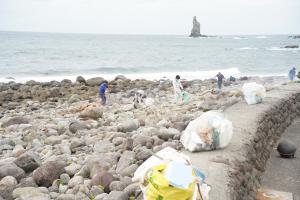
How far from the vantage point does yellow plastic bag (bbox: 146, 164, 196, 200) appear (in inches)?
126

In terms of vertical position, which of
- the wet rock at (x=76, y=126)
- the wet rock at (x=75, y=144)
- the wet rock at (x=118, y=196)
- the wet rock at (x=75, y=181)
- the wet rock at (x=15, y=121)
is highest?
the wet rock at (x=118, y=196)

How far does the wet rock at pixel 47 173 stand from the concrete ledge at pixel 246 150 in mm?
1853

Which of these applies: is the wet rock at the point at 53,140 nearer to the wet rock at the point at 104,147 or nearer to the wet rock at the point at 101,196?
the wet rock at the point at 104,147

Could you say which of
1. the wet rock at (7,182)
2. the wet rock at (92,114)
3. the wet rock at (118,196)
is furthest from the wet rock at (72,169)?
the wet rock at (92,114)

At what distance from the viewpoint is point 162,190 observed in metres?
3.22

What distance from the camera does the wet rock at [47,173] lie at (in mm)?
5180

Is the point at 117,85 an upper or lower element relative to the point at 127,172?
lower

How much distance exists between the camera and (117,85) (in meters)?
20.3

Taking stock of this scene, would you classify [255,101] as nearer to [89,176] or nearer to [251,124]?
[251,124]

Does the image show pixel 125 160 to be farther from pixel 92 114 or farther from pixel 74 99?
pixel 74 99

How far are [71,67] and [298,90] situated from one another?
26.3 meters

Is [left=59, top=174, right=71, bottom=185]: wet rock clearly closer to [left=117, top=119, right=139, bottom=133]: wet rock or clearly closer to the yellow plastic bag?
the yellow plastic bag

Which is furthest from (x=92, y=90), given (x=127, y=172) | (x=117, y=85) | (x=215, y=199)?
(x=215, y=199)

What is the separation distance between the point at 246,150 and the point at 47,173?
2.86 metres
